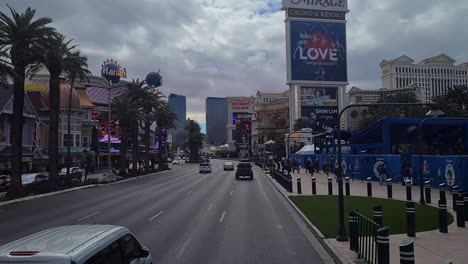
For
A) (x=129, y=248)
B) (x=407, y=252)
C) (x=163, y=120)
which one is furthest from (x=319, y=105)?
(x=129, y=248)

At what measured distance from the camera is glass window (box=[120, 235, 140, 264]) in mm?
6476

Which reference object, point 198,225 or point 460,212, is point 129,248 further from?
point 460,212

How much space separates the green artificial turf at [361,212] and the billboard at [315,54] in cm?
10331

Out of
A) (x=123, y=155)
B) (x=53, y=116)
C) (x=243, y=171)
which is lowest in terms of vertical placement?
(x=243, y=171)

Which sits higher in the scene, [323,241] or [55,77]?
[55,77]

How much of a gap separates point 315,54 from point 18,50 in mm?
102965

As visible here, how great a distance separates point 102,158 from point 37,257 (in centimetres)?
10321

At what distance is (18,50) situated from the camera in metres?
33.3

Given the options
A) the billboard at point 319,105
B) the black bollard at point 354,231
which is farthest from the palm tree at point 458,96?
the black bollard at point 354,231

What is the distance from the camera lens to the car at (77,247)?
5043mm

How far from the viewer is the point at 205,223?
719 inches

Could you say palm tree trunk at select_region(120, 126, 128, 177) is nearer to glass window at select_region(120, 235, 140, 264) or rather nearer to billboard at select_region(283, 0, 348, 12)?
glass window at select_region(120, 235, 140, 264)

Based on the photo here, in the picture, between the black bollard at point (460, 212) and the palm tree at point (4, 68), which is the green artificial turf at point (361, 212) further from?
the palm tree at point (4, 68)

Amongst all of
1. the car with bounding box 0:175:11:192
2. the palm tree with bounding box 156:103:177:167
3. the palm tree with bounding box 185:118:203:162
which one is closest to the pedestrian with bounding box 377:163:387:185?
the car with bounding box 0:175:11:192
